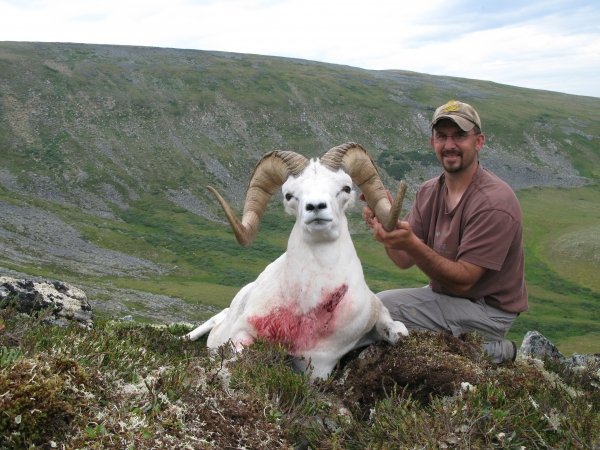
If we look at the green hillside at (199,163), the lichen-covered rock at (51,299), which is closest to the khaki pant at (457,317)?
the lichen-covered rock at (51,299)

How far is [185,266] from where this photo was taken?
58125 mm

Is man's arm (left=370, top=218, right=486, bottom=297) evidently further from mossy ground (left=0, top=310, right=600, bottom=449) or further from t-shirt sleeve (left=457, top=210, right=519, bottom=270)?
mossy ground (left=0, top=310, right=600, bottom=449)

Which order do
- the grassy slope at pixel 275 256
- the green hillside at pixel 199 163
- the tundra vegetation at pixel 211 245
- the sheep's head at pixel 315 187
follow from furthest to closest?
1. the green hillside at pixel 199 163
2. the grassy slope at pixel 275 256
3. the sheep's head at pixel 315 187
4. the tundra vegetation at pixel 211 245

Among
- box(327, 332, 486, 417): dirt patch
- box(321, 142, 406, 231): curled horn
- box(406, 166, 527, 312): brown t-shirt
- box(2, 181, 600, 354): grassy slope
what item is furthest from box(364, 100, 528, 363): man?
box(2, 181, 600, 354): grassy slope

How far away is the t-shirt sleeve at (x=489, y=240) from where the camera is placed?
8.97 metres

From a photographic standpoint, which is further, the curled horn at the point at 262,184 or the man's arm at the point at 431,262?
the curled horn at the point at 262,184

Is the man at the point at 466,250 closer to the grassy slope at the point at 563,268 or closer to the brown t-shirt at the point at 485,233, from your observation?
the brown t-shirt at the point at 485,233

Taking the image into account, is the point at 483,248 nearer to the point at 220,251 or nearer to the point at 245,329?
the point at 245,329

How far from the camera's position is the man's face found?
9469 mm

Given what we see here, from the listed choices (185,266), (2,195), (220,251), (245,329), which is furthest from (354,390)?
(2,195)

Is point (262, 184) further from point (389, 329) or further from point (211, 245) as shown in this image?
point (211, 245)

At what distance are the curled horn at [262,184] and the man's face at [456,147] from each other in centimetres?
208

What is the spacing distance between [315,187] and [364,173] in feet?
4.43

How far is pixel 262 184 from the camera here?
9711 millimetres
